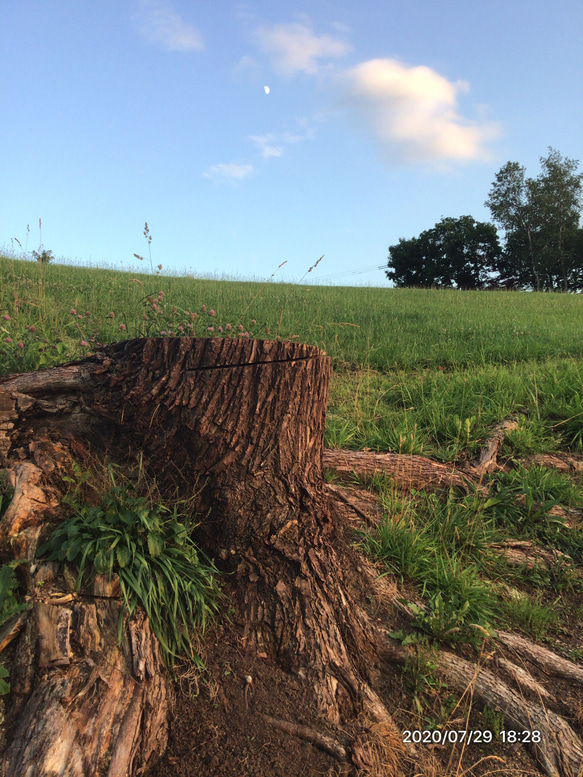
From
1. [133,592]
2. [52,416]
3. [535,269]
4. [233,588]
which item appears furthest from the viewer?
[535,269]

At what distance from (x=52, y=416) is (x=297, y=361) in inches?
60.5

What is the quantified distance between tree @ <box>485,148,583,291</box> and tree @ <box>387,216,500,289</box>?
1691 mm

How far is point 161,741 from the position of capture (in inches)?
74.5

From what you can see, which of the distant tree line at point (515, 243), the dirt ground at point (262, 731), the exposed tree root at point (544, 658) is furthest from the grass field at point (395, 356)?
the distant tree line at point (515, 243)

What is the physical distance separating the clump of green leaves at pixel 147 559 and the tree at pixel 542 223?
4164cm

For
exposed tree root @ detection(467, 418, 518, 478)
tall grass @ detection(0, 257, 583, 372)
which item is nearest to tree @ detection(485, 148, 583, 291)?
tall grass @ detection(0, 257, 583, 372)

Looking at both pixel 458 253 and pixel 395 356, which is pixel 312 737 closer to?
pixel 395 356

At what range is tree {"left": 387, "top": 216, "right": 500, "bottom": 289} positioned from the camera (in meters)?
40.3

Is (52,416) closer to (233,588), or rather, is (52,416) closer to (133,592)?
(133,592)

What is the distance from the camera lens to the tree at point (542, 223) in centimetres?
3809

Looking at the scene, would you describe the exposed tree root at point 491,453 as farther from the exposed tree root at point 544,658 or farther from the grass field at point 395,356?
the exposed tree root at point 544,658

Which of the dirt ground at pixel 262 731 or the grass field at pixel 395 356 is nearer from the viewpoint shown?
the dirt ground at pixel 262 731

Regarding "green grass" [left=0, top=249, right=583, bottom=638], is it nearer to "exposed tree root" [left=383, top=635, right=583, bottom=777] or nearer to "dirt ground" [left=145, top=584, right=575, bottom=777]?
"exposed tree root" [left=383, top=635, right=583, bottom=777]

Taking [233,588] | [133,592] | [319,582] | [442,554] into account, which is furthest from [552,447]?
[133,592]
